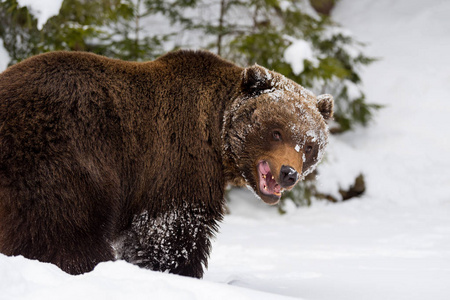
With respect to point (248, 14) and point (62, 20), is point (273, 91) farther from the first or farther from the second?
point (248, 14)

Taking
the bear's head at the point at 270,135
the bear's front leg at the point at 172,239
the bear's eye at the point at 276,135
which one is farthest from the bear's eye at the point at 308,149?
the bear's front leg at the point at 172,239

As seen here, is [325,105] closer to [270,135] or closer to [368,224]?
[270,135]

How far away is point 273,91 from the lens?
3.66 meters

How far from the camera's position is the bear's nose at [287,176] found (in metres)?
3.28

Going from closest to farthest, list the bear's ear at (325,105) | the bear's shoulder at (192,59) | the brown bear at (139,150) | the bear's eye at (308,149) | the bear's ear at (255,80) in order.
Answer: the brown bear at (139,150), the bear's eye at (308,149), the bear's ear at (255,80), the bear's shoulder at (192,59), the bear's ear at (325,105)

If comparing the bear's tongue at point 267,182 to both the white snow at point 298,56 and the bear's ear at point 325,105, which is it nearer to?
the bear's ear at point 325,105

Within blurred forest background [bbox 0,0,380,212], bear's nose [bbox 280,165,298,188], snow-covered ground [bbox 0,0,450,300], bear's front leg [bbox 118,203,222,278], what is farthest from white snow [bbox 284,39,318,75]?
bear's front leg [bbox 118,203,222,278]

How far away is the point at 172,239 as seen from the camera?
331cm

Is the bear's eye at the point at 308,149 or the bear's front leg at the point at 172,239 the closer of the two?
the bear's front leg at the point at 172,239

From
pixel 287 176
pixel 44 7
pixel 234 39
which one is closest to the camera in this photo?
pixel 287 176

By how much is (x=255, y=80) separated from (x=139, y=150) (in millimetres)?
1075

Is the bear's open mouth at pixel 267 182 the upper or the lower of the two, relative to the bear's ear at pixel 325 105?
lower

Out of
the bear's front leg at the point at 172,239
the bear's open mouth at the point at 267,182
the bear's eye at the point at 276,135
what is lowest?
the bear's front leg at the point at 172,239

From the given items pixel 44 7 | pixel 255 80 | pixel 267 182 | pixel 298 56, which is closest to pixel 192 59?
pixel 255 80
